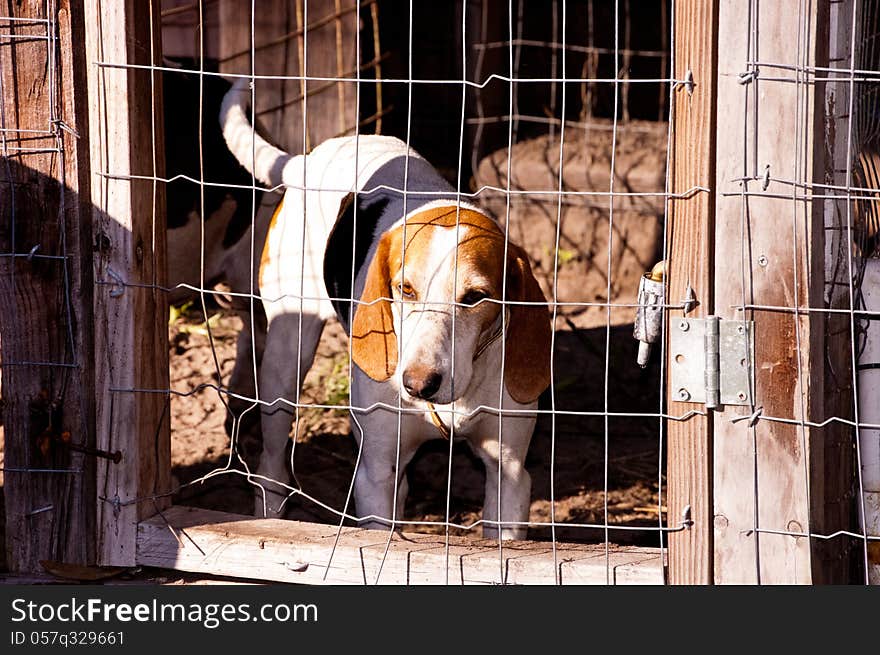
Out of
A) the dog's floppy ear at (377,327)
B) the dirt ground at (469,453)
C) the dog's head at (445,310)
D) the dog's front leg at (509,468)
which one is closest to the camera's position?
the dog's head at (445,310)

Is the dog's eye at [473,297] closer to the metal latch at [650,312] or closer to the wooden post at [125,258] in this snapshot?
the metal latch at [650,312]

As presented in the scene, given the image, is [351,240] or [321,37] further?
[321,37]

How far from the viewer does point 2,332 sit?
10.1 ft

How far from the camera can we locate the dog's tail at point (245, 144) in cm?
437

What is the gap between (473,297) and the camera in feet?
10.5

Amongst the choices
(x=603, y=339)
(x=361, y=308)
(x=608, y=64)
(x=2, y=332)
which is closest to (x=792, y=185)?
(x=361, y=308)

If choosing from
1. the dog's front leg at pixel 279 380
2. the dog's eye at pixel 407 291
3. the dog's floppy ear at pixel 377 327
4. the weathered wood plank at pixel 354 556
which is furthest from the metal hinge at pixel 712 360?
the dog's front leg at pixel 279 380

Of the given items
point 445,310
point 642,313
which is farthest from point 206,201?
point 642,313

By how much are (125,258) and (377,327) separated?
76 centimetres

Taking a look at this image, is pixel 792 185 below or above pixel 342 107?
below

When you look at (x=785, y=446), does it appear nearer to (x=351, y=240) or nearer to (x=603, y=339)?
(x=351, y=240)

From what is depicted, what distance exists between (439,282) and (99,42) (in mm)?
1085

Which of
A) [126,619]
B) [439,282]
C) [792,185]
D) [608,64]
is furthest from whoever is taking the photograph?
[608,64]

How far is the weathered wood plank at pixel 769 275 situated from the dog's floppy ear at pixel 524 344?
86 cm
